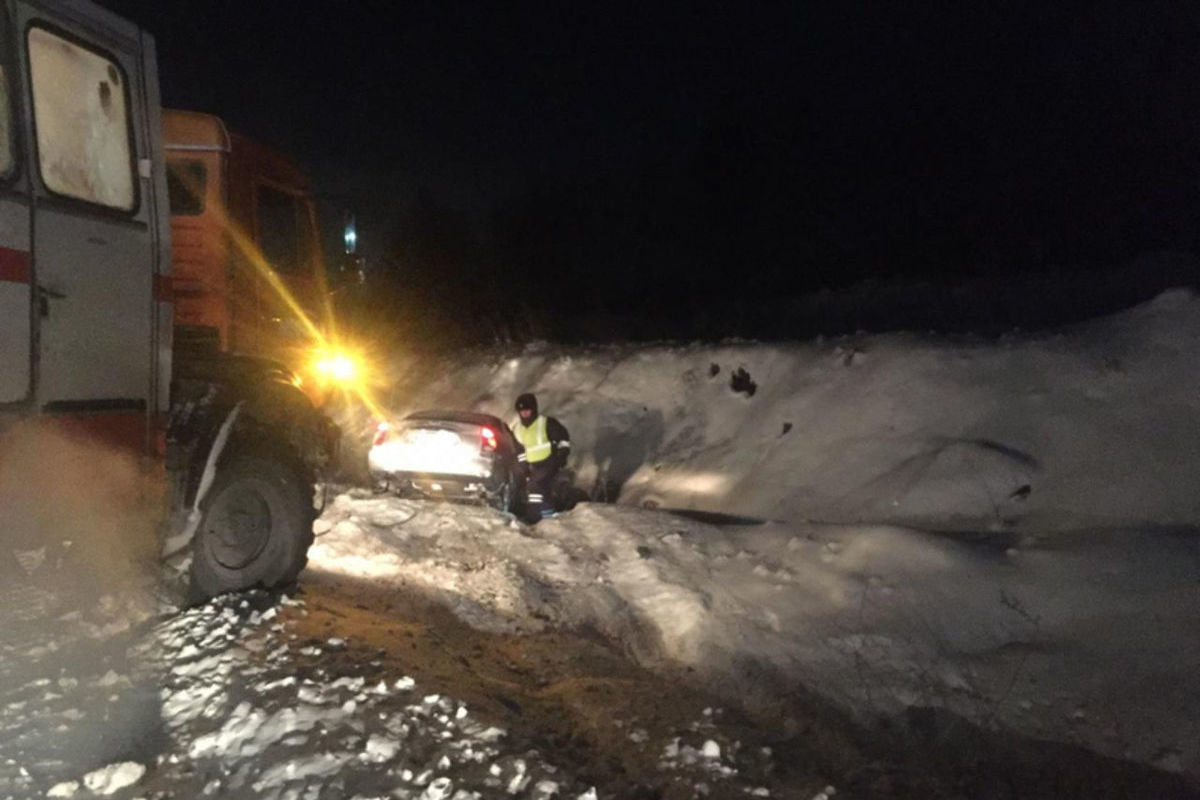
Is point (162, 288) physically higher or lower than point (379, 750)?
higher

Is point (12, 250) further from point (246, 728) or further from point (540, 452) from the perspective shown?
point (540, 452)

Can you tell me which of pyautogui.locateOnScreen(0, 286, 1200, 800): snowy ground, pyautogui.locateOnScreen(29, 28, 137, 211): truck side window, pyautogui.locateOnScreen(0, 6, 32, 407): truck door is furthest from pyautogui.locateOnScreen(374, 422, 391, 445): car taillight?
pyautogui.locateOnScreen(0, 6, 32, 407): truck door

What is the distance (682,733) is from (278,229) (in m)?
5.73

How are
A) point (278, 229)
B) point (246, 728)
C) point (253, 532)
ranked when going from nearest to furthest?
point (246, 728), point (253, 532), point (278, 229)

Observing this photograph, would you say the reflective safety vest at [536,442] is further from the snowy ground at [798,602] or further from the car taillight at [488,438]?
the snowy ground at [798,602]

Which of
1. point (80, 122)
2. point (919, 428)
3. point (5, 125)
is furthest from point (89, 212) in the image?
point (919, 428)

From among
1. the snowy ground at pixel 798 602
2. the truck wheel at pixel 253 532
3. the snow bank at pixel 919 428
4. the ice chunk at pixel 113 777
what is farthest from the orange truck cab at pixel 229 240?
the snow bank at pixel 919 428

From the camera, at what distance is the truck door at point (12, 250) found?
464 centimetres

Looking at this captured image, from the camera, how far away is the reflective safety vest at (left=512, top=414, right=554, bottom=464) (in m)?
12.0

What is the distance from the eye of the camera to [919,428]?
40.7 feet

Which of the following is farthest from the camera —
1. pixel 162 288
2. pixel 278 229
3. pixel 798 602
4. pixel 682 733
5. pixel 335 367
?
pixel 335 367

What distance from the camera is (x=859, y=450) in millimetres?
12812

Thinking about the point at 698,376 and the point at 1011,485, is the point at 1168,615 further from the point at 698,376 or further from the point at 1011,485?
the point at 698,376

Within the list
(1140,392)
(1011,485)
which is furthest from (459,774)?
Result: (1140,392)
